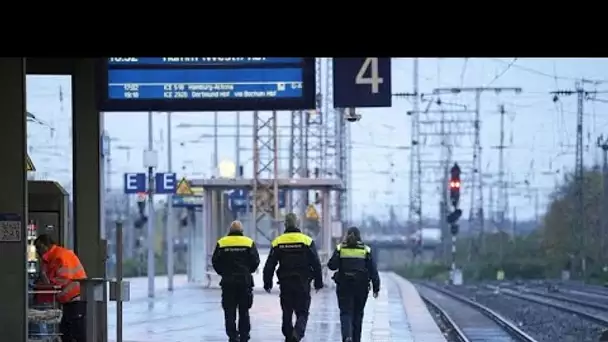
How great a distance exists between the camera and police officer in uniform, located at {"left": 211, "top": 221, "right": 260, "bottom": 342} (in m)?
14.3

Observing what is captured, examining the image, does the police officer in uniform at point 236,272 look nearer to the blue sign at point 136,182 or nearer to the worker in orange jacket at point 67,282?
the worker in orange jacket at point 67,282

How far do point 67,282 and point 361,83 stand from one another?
12.8 feet

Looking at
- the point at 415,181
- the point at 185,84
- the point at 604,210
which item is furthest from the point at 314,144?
the point at 185,84

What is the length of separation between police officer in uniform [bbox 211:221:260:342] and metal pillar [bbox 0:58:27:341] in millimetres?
3163

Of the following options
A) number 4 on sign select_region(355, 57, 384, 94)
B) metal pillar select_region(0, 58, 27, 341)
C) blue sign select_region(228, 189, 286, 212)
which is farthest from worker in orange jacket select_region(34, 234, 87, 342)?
blue sign select_region(228, 189, 286, 212)

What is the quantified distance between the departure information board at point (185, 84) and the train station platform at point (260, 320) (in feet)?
14.5

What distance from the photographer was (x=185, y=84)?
13.2 m

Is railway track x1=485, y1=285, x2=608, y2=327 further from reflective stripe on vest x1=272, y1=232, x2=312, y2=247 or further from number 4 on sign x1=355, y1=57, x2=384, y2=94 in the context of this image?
→ number 4 on sign x1=355, y1=57, x2=384, y2=94

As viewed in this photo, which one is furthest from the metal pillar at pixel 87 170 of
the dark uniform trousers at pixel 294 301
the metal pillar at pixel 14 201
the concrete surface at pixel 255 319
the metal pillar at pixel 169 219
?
the metal pillar at pixel 169 219

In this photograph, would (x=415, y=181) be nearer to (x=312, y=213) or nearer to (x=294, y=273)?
(x=312, y=213)

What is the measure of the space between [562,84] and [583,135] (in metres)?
2.78

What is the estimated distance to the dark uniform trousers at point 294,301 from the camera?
14.0 m

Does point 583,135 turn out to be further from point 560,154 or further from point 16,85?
point 16,85
